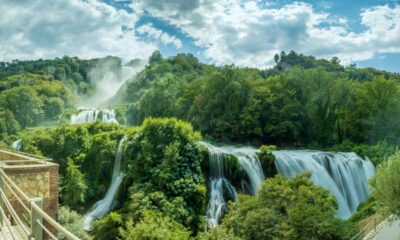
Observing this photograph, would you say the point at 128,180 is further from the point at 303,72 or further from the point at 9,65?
the point at 9,65

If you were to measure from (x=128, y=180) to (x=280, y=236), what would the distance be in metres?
11.6

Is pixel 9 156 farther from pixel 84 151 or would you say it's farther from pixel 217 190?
pixel 84 151

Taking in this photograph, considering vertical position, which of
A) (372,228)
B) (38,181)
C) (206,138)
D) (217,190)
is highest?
(38,181)

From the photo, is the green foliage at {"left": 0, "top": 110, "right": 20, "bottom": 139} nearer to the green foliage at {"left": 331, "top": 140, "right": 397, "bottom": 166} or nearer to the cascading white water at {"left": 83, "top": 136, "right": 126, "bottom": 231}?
the cascading white water at {"left": 83, "top": 136, "right": 126, "bottom": 231}

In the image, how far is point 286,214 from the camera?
619 inches

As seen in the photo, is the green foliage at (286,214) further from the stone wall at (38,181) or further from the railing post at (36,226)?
the railing post at (36,226)

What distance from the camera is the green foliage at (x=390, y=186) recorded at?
14969mm

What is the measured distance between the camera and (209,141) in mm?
35938

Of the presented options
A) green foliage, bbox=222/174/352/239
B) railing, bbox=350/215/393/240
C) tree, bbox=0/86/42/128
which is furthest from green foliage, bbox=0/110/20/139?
railing, bbox=350/215/393/240

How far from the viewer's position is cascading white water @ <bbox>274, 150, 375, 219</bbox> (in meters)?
23.7

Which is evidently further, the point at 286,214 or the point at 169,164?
the point at 169,164

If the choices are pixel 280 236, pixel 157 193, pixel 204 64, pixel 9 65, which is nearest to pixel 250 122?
pixel 157 193

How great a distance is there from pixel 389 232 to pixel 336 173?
23.5 feet

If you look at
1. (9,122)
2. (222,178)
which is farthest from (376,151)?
(9,122)
